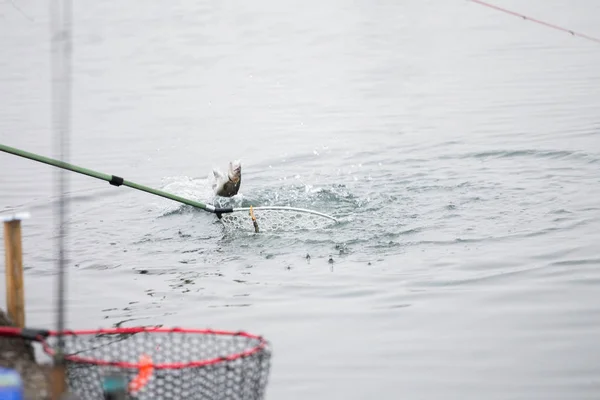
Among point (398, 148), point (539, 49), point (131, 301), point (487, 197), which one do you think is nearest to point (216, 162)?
point (398, 148)

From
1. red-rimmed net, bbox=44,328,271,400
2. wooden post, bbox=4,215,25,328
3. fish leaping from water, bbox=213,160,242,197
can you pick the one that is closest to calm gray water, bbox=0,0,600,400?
fish leaping from water, bbox=213,160,242,197

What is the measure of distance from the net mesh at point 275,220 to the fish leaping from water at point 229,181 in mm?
375

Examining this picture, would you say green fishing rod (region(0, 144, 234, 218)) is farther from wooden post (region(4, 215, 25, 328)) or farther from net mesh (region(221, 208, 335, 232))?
wooden post (region(4, 215, 25, 328))

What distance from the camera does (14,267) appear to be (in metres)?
5.89

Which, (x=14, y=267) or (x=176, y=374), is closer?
(x=176, y=374)

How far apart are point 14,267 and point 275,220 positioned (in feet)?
13.5

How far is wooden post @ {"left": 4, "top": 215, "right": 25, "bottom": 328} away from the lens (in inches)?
230

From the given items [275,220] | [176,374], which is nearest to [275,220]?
[275,220]

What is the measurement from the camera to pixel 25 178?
1287 cm

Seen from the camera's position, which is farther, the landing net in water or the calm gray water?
the landing net in water

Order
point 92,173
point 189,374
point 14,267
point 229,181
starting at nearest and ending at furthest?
point 189,374
point 14,267
point 92,173
point 229,181

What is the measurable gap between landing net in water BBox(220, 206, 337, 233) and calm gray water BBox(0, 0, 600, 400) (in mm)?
180

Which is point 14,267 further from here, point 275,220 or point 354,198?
point 354,198

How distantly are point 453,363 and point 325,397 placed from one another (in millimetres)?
980
